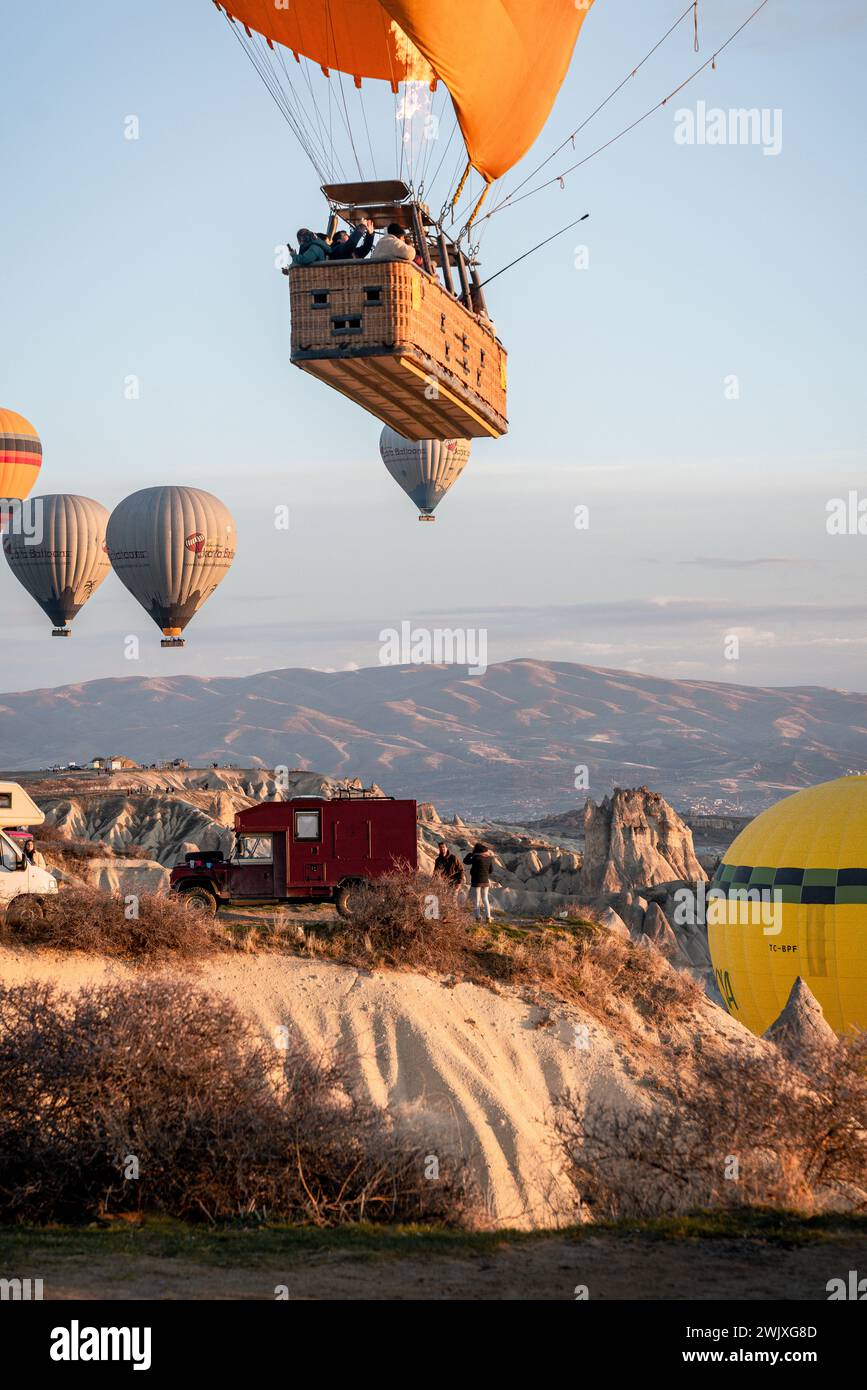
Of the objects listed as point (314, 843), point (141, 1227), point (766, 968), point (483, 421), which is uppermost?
point (483, 421)

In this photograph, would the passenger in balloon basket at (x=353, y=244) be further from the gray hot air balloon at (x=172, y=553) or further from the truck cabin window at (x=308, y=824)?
the gray hot air balloon at (x=172, y=553)

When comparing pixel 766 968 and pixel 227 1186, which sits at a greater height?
pixel 227 1186

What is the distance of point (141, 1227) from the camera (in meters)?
16.2

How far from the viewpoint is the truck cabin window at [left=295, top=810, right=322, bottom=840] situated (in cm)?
3016

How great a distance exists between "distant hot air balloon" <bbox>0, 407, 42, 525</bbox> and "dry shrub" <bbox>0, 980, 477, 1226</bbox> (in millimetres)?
76233

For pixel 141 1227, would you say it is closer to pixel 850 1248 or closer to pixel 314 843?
pixel 850 1248

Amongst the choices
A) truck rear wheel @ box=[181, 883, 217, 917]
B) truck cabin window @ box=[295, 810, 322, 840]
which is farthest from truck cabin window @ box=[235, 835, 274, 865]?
truck rear wheel @ box=[181, 883, 217, 917]

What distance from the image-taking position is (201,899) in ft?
98.6

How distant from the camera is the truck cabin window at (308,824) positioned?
3016 cm

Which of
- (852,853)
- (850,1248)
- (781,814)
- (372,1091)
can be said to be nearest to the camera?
(850,1248)

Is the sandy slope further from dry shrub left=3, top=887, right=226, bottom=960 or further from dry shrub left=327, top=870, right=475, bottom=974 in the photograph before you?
dry shrub left=327, top=870, right=475, bottom=974

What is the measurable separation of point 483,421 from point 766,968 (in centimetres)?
2149

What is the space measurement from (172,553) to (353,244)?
2487 inches
